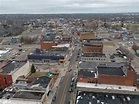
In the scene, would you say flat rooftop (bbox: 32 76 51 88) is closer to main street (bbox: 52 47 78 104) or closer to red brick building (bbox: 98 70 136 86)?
main street (bbox: 52 47 78 104)

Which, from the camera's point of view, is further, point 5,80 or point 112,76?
point 5,80

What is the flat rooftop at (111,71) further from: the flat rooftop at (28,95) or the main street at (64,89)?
the flat rooftop at (28,95)

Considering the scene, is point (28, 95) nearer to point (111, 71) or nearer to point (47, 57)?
point (111, 71)

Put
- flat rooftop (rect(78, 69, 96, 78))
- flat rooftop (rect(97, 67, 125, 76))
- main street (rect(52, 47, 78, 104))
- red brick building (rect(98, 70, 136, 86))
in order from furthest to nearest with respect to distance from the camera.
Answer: flat rooftop (rect(78, 69, 96, 78))
flat rooftop (rect(97, 67, 125, 76))
red brick building (rect(98, 70, 136, 86))
main street (rect(52, 47, 78, 104))

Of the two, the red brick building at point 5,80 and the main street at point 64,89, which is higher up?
the red brick building at point 5,80

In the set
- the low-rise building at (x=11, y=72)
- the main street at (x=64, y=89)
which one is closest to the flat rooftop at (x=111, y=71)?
the main street at (x=64, y=89)

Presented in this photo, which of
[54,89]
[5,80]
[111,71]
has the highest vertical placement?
[111,71]

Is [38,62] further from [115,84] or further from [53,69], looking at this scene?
[115,84]

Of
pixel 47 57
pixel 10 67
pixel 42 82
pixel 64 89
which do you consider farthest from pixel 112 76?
pixel 47 57

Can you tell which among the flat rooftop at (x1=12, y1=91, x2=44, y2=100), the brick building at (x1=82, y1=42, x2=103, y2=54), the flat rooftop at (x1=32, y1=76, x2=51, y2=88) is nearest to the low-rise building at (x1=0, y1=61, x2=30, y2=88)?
the flat rooftop at (x1=32, y1=76, x2=51, y2=88)
